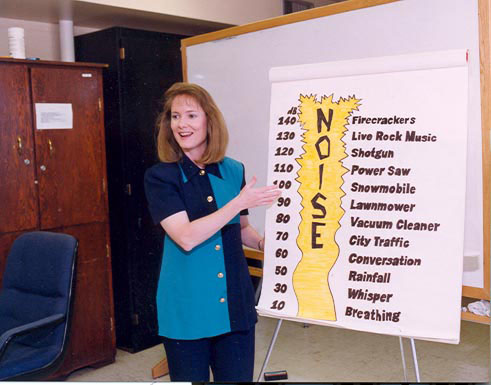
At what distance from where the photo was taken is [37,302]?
215 cm

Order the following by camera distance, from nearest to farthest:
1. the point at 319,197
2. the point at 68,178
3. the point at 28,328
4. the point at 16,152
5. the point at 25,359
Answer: the point at 319,197 < the point at 28,328 < the point at 25,359 < the point at 16,152 < the point at 68,178

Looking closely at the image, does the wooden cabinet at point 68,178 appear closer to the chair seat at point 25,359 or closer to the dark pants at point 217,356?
the chair seat at point 25,359

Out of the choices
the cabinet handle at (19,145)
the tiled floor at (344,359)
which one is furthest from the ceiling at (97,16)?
the tiled floor at (344,359)

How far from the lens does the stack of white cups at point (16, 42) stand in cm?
263

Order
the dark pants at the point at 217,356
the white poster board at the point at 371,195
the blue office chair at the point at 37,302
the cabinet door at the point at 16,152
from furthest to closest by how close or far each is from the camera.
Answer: the cabinet door at the point at 16,152 < the blue office chair at the point at 37,302 < the dark pants at the point at 217,356 < the white poster board at the point at 371,195

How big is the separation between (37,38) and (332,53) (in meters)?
1.75

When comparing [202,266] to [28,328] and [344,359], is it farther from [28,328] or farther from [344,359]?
[344,359]

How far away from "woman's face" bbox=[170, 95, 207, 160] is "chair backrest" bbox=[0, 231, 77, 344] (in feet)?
2.20

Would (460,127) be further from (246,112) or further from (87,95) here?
(87,95)

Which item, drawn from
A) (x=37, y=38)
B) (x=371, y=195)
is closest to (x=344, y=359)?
(x=371, y=195)

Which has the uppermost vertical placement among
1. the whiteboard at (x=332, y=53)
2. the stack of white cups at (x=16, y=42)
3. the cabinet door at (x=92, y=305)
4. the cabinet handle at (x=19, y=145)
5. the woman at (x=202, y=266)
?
the stack of white cups at (x=16, y=42)

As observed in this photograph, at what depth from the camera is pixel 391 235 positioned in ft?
5.51

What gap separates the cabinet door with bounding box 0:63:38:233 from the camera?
255 cm

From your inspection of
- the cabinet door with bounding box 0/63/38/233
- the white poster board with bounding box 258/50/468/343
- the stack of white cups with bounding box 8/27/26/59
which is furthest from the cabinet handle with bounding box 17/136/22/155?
the white poster board with bounding box 258/50/468/343
